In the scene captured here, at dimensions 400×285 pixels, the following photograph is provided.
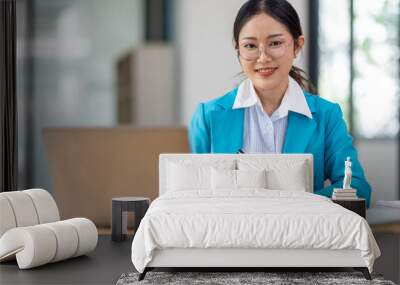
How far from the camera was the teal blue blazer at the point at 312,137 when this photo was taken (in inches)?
219

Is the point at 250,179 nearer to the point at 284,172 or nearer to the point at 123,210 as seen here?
the point at 284,172

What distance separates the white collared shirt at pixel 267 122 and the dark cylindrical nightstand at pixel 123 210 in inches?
37.4

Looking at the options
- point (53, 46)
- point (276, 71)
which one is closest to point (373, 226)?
point (276, 71)

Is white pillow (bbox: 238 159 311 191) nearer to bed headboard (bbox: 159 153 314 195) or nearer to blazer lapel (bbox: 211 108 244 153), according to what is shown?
bed headboard (bbox: 159 153 314 195)

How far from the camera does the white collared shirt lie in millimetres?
5590

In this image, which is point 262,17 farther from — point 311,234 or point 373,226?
point 311,234

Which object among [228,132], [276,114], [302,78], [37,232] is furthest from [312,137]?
[37,232]

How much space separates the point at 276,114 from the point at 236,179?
0.80m

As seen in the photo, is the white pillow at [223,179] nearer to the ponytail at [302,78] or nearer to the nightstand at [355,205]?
the nightstand at [355,205]

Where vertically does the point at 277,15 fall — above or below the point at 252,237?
above

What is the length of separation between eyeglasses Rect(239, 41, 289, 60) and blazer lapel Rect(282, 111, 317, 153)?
51cm

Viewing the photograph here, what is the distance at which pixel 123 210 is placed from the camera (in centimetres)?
523

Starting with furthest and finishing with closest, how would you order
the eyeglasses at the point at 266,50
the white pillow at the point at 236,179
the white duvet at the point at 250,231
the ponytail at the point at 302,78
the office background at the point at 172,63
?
the office background at the point at 172,63 < the ponytail at the point at 302,78 < the eyeglasses at the point at 266,50 < the white pillow at the point at 236,179 < the white duvet at the point at 250,231

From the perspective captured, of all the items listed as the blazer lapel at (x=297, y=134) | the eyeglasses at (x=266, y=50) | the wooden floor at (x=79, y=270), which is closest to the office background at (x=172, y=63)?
the eyeglasses at (x=266, y=50)
